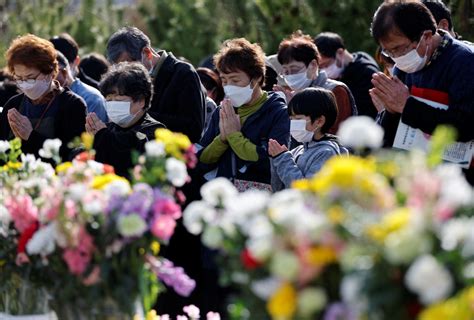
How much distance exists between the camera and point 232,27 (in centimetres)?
1105

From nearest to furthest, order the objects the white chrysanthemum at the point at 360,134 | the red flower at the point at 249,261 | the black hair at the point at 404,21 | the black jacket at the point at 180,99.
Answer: the white chrysanthemum at the point at 360,134 → the red flower at the point at 249,261 → the black hair at the point at 404,21 → the black jacket at the point at 180,99

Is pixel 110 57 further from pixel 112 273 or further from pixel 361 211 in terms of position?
pixel 361 211

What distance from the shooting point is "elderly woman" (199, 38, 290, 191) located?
4.85 metres

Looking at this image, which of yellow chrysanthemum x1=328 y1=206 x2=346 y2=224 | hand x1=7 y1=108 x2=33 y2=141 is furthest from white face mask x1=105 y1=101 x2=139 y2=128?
yellow chrysanthemum x1=328 y1=206 x2=346 y2=224

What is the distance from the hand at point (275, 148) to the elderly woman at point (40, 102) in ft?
3.60

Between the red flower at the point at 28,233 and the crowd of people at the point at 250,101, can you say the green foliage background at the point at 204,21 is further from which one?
the red flower at the point at 28,233

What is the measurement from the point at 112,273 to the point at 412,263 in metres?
1.18

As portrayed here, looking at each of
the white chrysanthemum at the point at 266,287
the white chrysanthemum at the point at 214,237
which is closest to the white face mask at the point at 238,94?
the white chrysanthemum at the point at 214,237

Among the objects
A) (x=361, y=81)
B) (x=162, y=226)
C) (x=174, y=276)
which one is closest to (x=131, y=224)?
(x=162, y=226)

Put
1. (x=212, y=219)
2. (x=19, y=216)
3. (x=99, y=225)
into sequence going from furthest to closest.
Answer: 1. (x=19, y=216)
2. (x=99, y=225)
3. (x=212, y=219)

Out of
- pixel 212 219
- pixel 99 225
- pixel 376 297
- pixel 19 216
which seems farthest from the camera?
pixel 19 216

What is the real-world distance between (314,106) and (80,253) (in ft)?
6.00

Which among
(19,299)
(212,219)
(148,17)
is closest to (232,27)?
(148,17)

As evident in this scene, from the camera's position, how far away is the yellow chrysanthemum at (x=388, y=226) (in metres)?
2.22
